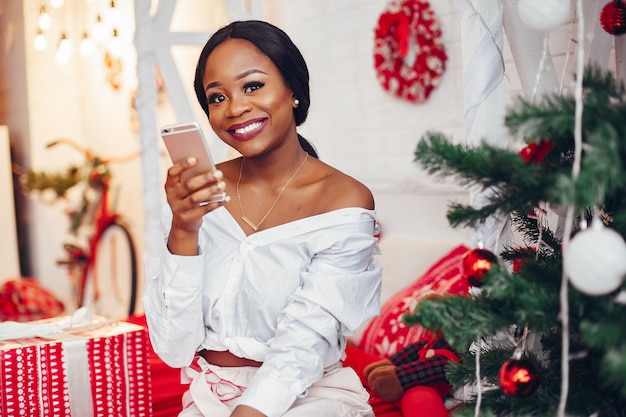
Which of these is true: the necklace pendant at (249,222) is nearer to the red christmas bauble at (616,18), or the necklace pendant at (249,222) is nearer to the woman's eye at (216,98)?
the woman's eye at (216,98)

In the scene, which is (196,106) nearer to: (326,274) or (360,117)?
(360,117)

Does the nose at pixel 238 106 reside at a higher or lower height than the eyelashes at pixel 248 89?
lower

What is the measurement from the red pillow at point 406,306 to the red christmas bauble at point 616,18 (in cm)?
100

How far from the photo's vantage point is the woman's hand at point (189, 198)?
1309 millimetres

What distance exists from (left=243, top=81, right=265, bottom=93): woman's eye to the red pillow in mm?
1011

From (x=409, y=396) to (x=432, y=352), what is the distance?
0.15 metres

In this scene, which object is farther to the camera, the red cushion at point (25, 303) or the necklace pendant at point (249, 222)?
the red cushion at point (25, 303)

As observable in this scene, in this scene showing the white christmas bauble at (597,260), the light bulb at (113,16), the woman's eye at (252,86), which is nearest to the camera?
the white christmas bauble at (597,260)

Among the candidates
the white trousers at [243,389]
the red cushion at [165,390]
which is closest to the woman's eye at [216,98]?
the white trousers at [243,389]

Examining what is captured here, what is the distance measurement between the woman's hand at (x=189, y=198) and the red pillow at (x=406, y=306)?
41.2 inches

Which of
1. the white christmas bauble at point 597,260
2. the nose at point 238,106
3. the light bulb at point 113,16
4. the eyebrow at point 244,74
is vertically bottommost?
the white christmas bauble at point 597,260

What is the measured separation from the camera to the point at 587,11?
1.60 m

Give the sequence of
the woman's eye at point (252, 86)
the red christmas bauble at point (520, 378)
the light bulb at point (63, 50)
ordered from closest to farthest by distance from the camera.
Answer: the red christmas bauble at point (520, 378) < the woman's eye at point (252, 86) < the light bulb at point (63, 50)

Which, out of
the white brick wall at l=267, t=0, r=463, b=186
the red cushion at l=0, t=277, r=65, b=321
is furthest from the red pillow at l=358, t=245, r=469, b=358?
the red cushion at l=0, t=277, r=65, b=321
